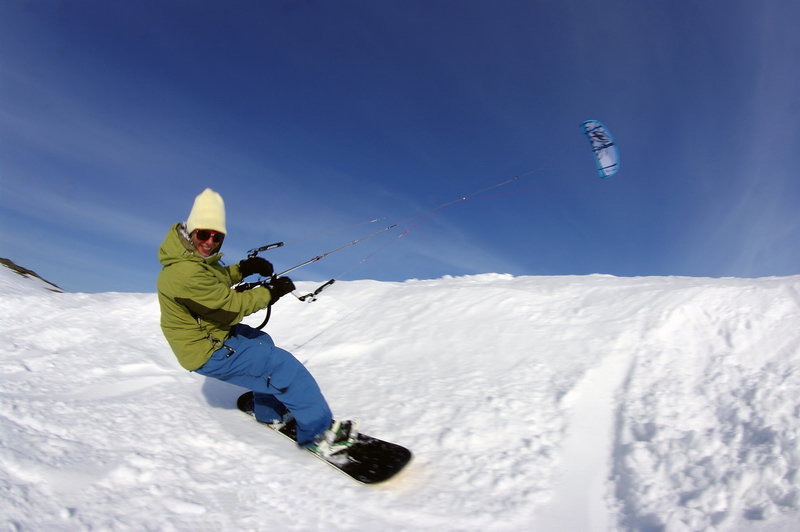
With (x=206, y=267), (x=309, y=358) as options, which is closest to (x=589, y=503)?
(x=206, y=267)

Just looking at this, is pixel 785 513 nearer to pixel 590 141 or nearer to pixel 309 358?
pixel 309 358

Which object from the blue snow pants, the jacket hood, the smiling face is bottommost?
the blue snow pants

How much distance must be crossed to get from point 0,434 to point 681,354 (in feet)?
20.5

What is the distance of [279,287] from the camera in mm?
3691

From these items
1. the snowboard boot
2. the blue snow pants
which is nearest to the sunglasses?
the blue snow pants

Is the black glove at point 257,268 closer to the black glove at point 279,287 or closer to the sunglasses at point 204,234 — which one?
the black glove at point 279,287

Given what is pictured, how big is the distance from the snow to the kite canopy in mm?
5161

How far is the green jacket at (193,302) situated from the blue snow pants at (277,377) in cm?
16

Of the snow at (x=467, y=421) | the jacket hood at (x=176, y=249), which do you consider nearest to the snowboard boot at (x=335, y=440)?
the snow at (x=467, y=421)

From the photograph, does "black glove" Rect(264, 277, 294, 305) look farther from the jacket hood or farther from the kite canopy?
the kite canopy

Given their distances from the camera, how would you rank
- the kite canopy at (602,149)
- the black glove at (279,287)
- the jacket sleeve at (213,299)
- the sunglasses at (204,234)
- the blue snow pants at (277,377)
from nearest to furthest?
the jacket sleeve at (213,299) < the sunglasses at (204,234) < the blue snow pants at (277,377) < the black glove at (279,287) < the kite canopy at (602,149)

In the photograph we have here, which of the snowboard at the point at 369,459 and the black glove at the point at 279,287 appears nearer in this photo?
the snowboard at the point at 369,459

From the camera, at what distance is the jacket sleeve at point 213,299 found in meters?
3.18

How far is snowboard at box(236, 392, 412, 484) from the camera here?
323 centimetres
